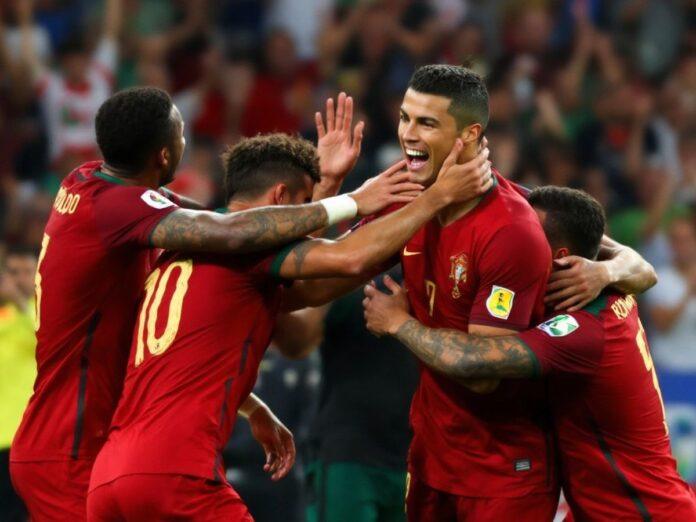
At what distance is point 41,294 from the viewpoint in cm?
486

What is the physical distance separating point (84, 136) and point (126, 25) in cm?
113

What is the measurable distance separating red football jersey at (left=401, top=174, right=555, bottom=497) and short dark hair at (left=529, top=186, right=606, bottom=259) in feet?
0.56

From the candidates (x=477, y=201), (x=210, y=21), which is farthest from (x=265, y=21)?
(x=477, y=201)

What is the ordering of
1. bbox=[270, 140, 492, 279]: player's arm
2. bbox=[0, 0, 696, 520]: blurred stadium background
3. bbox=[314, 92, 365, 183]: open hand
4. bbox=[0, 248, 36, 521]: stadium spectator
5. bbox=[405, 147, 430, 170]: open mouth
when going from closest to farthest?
bbox=[270, 140, 492, 279]: player's arm, bbox=[405, 147, 430, 170]: open mouth, bbox=[314, 92, 365, 183]: open hand, bbox=[0, 248, 36, 521]: stadium spectator, bbox=[0, 0, 696, 520]: blurred stadium background

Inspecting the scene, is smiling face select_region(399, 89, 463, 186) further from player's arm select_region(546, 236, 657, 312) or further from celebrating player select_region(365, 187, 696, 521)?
player's arm select_region(546, 236, 657, 312)

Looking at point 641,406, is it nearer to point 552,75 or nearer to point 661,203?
point 661,203

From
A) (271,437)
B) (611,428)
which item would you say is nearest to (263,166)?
(271,437)

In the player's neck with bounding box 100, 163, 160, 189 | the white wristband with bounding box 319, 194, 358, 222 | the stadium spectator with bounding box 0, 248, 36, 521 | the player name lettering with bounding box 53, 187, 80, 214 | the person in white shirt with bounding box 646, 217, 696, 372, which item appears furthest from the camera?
the person in white shirt with bounding box 646, 217, 696, 372

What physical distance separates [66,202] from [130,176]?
0.27 meters

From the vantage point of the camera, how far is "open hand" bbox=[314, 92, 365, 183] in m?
5.47

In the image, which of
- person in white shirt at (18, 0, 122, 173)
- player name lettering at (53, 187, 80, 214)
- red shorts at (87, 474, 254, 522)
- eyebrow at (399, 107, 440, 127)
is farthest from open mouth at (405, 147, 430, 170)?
person in white shirt at (18, 0, 122, 173)

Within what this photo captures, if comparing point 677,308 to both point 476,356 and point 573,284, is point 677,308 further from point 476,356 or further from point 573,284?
point 476,356

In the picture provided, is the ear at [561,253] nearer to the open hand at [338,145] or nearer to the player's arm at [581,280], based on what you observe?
the player's arm at [581,280]

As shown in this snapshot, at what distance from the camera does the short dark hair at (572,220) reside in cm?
514
